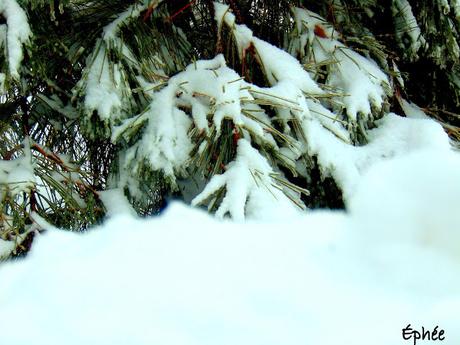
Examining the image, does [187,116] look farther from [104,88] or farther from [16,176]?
[16,176]

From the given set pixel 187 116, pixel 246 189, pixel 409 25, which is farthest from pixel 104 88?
pixel 409 25

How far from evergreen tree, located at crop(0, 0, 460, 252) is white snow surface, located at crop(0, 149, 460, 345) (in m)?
0.59

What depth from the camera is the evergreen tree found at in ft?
5.05

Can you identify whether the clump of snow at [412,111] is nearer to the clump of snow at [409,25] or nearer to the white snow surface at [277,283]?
the clump of snow at [409,25]

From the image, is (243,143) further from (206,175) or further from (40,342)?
(40,342)

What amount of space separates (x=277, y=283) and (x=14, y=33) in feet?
3.94

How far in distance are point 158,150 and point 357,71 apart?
822 millimetres

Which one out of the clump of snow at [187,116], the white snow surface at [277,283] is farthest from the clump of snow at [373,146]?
the white snow surface at [277,283]

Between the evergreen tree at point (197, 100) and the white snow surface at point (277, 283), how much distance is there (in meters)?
0.59

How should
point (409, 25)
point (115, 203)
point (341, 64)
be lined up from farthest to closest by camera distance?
point (409, 25) < point (341, 64) < point (115, 203)

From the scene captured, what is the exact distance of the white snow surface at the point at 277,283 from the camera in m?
0.56

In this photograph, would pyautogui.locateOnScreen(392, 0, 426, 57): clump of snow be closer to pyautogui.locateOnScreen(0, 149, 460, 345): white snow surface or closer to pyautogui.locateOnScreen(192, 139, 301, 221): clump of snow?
pyautogui.locateOnScreen(192, 139, 301, 221): clump of snow

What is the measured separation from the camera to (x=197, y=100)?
5.33 feet

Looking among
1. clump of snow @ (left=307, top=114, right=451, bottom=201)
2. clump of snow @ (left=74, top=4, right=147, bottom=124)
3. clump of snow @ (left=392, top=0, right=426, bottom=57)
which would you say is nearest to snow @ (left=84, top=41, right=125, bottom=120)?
clump of snow @ (left=74, top=4, right=147, bottom=124)
